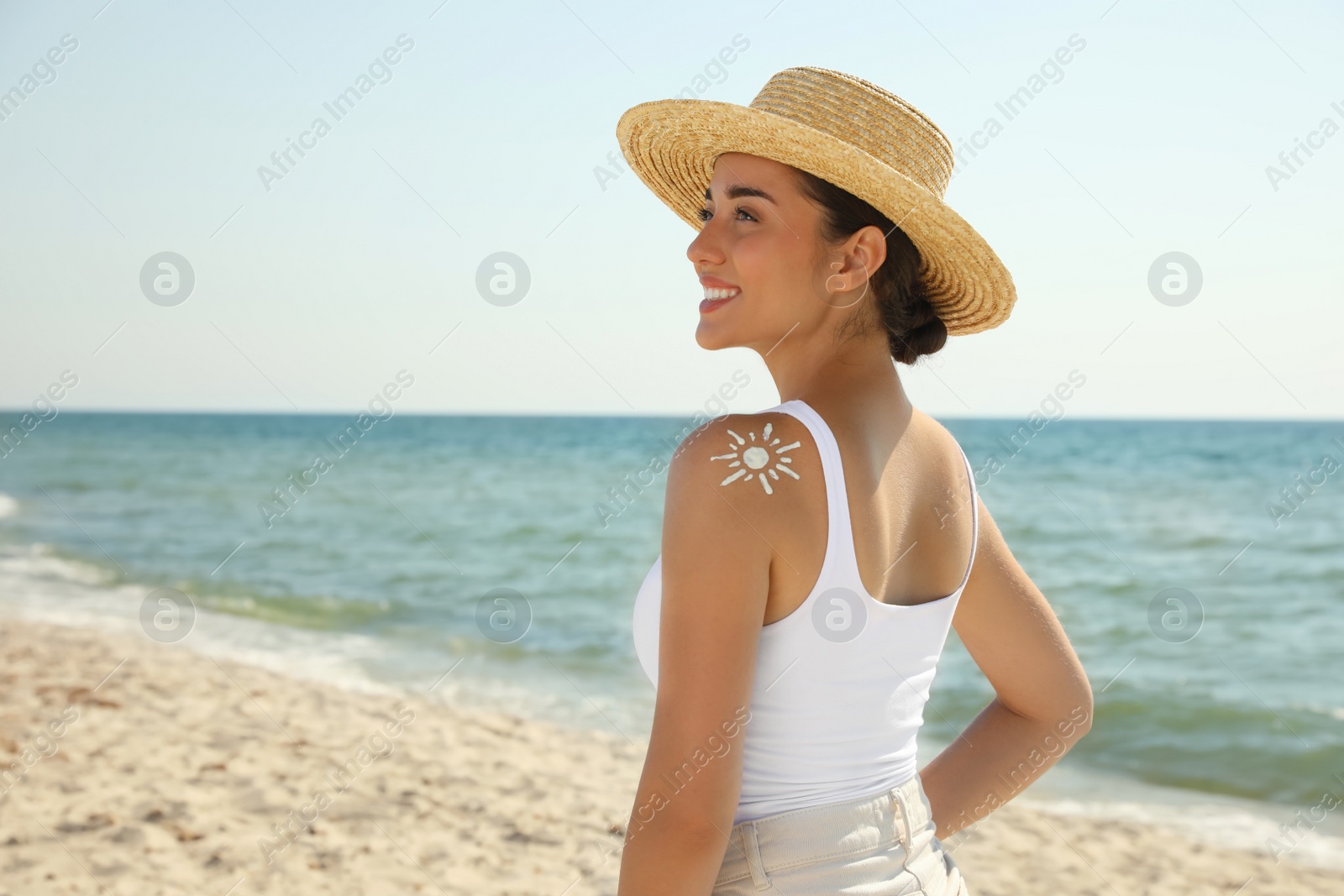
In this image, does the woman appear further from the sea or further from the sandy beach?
the sea

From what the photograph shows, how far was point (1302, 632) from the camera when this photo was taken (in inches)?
367

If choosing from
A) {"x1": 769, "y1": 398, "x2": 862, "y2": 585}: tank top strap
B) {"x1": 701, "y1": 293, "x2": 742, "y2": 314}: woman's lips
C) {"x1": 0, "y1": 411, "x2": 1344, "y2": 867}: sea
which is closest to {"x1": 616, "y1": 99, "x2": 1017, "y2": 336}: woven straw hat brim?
{"x1": 701, "y1": 293, "x2": 742, "y2": 314}: woman's lips

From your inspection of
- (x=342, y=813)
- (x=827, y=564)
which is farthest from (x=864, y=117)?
(x=342, y=813)

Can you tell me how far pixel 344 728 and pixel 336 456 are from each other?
97.2 ft

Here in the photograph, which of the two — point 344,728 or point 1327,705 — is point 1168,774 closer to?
point 1327,705

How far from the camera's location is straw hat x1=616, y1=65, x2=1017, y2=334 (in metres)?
1.60

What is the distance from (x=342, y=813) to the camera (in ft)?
15.2

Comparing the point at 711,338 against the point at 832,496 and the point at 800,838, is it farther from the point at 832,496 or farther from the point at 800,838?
the point at 800,838

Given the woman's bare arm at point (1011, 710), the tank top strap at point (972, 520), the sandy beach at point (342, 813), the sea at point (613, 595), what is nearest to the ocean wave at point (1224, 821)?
the sea at point (613, 595)

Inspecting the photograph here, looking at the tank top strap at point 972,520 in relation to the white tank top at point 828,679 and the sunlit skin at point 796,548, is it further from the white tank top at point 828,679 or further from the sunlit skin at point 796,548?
the white tank top at point 828,679

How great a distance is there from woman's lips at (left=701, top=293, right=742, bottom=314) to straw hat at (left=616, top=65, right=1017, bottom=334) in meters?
0.25

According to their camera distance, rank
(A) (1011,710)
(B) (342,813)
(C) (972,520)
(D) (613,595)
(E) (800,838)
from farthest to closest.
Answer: (D) (613,595) → (B) (342,813) → (A) (1011,710) → (C) (972,520) → (E) (800,838)

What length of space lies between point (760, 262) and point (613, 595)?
9582mm

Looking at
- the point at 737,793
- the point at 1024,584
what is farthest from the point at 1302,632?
the point at 737,793
